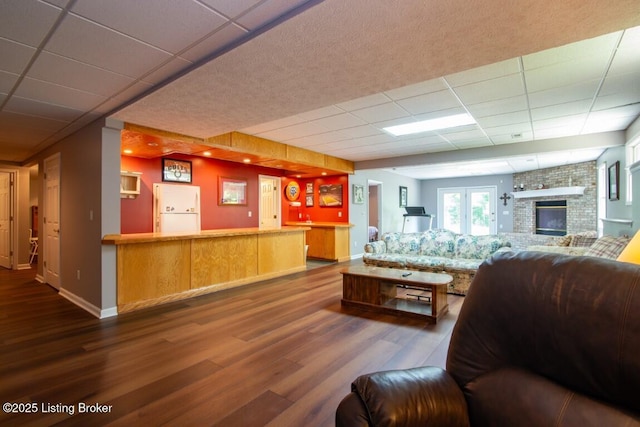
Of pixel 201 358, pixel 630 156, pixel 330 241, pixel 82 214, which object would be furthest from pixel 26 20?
pixel 630 156

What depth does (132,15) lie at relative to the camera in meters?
1.83

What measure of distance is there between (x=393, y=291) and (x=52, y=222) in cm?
533

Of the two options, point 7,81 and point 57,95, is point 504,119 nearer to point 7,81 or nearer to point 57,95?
point 57,95

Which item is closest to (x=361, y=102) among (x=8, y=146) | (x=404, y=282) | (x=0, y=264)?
(x=404, y=282)

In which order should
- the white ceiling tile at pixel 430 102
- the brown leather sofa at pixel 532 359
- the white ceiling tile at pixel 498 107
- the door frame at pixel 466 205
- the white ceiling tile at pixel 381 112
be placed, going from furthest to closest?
the door frame at pixel 466 205 < the white ceiling tile at pixel 381 112 < the white ceiling tile at pixel 498 107 < the white ceiling tile at pixel 430 102 < the brown leather sofa at pixel 532 359

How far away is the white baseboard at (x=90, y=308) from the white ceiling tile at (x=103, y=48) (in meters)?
2.65

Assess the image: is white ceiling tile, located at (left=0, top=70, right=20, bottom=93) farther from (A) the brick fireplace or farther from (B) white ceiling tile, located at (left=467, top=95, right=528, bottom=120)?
(A) the brick fireplace

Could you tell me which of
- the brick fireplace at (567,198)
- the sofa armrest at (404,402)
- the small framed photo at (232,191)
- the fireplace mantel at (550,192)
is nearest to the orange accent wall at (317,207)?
the small framed photo at (232,191)

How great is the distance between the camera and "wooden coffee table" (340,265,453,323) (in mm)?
3508

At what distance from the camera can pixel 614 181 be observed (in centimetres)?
511

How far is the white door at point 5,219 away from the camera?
6.61 m


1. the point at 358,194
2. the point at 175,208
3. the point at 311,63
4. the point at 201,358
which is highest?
the point at 311,63

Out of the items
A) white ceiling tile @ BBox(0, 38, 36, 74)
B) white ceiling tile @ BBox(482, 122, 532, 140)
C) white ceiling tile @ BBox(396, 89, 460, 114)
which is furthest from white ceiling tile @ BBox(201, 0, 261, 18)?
white ceiling tile @ BBox(482, 122, 532, 140)

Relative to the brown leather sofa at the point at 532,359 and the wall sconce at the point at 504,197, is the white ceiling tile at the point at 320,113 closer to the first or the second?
the brown leather sofa at the point at 532,359
